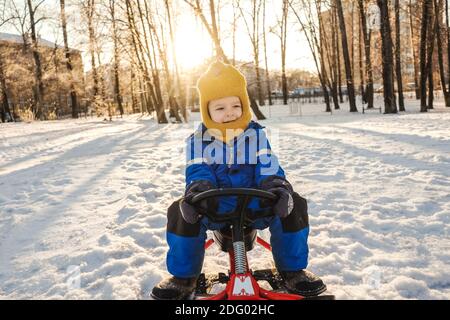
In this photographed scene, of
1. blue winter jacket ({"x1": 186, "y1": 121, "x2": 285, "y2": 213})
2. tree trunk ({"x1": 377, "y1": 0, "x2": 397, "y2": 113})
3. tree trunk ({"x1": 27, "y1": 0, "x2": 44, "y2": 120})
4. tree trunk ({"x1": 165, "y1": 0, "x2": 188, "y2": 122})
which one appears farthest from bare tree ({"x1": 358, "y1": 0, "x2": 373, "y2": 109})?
tree trunk ({"x1": 27, "y1": 0, "x2": 44, "y2": 120})

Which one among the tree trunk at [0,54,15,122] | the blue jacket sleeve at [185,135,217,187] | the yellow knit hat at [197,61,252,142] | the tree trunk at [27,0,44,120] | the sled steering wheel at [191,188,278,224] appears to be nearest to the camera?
the sled steering wheel at [191,188,278,224]

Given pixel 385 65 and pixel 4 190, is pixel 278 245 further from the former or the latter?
pixel 385 65

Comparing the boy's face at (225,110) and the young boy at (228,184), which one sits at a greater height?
the boy's face at (225,110)

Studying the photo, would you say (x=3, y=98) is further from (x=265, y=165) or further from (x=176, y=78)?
(x=265, y=165)

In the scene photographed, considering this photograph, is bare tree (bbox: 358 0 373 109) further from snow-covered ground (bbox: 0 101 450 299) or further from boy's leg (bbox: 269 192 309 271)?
boy's leg (bbox: 269 192 309 271)

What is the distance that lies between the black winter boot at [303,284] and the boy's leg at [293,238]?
1.5 inches

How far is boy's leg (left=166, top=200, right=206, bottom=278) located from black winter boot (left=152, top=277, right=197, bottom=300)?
4 cm

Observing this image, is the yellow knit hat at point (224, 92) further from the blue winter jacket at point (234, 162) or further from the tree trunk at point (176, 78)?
the tree trunk at point (176, 78)

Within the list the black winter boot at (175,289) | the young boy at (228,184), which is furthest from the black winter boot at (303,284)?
the black winter boot at (175,289)

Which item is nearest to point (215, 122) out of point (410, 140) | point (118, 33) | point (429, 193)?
point (429, 193)

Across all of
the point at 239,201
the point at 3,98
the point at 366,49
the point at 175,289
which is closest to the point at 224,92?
the point at 239,201

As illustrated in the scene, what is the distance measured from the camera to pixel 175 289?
2275 mm

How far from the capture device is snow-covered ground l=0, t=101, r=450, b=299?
8.77 ft

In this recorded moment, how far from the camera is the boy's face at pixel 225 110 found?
8.75 feet
